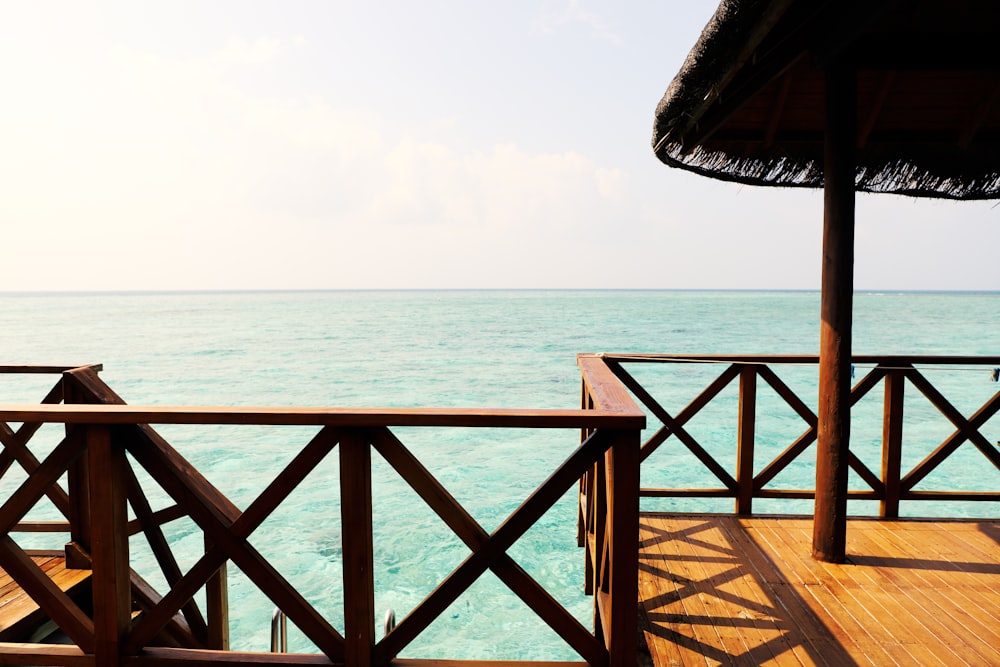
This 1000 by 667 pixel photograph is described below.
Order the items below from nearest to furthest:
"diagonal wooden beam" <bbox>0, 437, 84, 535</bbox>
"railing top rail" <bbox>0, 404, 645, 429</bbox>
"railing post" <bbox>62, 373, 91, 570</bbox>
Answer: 1. "railing top rail" <bbox>0, 404, 645, 429</bbox>
2. "diagonal wooden beam" <bbox>0, 437, 84, 535</bbox>
3. "railing post" <bbox>62, 373, 91, 570</bbox>

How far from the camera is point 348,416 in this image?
5.45ft

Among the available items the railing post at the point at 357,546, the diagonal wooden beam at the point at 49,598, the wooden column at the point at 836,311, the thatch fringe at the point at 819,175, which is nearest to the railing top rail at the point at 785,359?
the wooden column at the point at 836,311

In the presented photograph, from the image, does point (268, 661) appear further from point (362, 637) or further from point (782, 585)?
point (782, 585)

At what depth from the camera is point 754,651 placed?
219cm

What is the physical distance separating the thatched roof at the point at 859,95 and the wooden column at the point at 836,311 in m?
0.23

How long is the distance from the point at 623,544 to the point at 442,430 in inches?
459

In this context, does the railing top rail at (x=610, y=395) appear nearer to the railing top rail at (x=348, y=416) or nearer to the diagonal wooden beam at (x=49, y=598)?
the railing top rail at (x=348, y=416)

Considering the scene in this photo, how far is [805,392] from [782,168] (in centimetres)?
1567

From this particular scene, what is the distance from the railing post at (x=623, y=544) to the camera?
1657 millimetres

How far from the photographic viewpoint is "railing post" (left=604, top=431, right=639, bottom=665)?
1.66 metres

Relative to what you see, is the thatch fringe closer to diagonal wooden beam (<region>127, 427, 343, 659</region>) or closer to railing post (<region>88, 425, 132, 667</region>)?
diagonal wooden beam (<region>127, 427, 343, 659</region>)

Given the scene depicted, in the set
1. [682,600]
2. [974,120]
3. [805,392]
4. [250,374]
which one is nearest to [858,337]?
[805,392]

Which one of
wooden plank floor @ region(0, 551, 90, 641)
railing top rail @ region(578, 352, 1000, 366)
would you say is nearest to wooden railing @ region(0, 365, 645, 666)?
wooden plank floor @ region(0, 551, 90, 641)

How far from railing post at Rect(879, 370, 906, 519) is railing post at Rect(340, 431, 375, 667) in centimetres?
328
